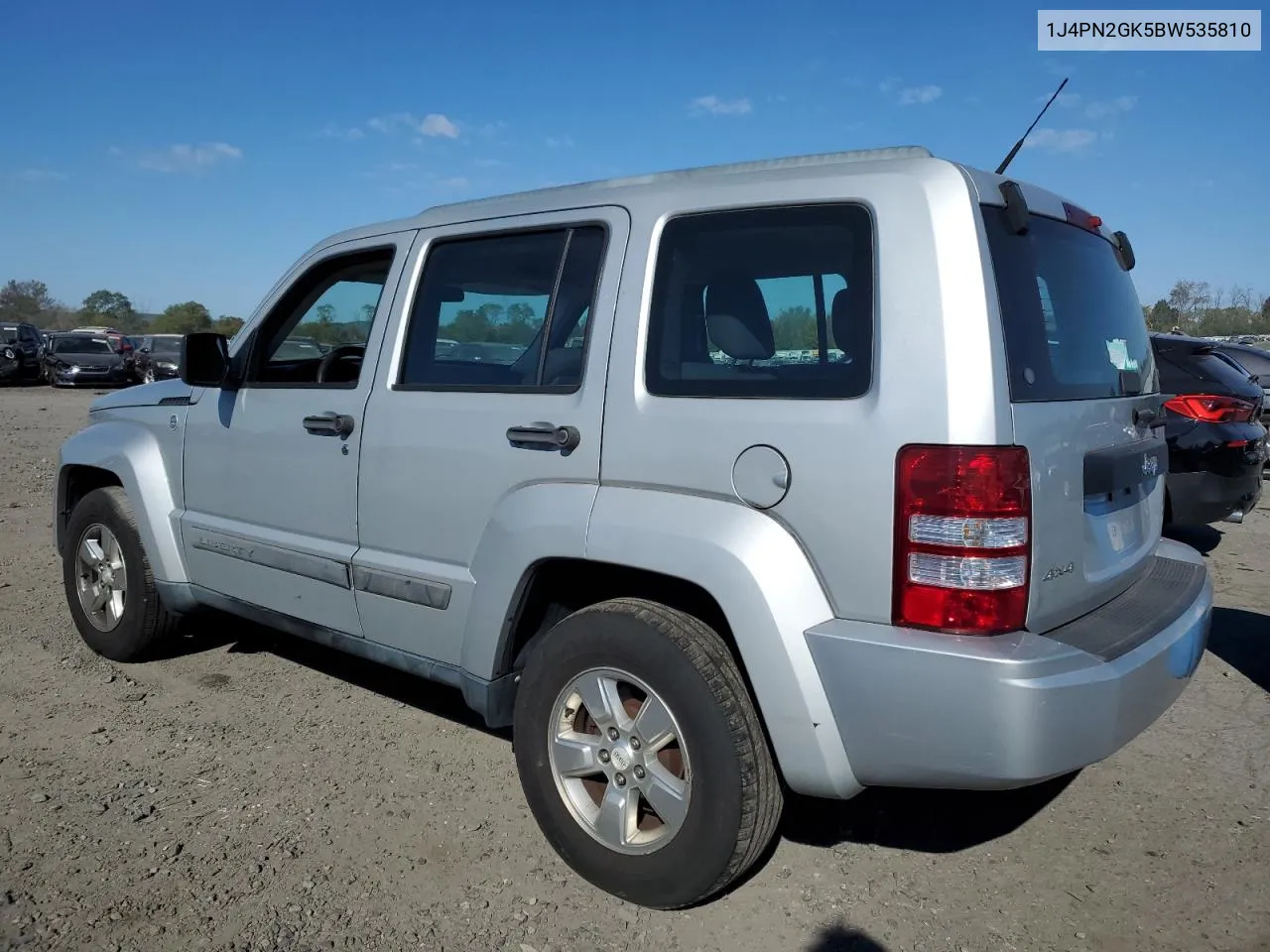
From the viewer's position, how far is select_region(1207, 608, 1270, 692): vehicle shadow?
4.87 m

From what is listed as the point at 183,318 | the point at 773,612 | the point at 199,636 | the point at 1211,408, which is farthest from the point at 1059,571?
the point at 183,318

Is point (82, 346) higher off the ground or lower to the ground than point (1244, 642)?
higher

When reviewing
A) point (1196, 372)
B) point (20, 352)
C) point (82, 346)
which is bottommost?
point (1196, 372)

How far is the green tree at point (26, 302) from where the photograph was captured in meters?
73.0

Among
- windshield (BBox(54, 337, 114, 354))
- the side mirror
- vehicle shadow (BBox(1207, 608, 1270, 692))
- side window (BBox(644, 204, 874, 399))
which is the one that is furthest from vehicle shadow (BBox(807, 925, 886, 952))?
windshield (BBox(54, 337, 114, 354))

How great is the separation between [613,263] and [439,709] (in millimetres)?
2286

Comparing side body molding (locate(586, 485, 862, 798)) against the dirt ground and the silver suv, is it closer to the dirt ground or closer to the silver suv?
the silver suv

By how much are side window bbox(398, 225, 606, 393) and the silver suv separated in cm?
1

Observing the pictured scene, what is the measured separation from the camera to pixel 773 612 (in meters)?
2.48

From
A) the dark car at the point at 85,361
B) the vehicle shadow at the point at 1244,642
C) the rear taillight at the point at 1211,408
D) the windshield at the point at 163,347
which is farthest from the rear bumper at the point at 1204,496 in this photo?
the windshield at the point at 163,347

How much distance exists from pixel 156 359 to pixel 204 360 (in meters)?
26.5

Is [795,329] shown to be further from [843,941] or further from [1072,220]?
[843,941]

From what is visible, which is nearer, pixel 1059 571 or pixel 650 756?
pixel 1059 571

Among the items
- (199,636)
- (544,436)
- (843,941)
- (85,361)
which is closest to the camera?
(843,941)
